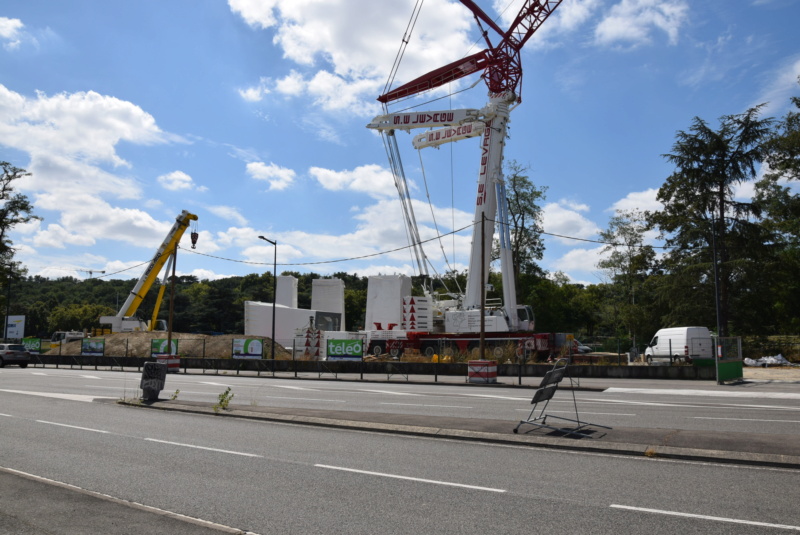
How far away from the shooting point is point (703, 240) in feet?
148

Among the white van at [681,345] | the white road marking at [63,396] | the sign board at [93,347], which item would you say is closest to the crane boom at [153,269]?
the sign board at [93,347]

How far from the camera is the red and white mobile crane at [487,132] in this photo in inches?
1371

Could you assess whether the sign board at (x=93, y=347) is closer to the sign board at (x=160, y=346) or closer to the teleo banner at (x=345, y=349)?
Result: the sign board at (x=160, y=346)

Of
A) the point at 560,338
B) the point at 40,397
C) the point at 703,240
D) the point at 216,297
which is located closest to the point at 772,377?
the point at 560,338

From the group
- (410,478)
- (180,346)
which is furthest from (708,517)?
(180,346)

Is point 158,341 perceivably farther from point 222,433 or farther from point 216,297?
point 216,297

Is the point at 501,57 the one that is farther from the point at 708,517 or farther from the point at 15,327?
the point at 15,327

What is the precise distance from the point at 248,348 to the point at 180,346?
938 cm

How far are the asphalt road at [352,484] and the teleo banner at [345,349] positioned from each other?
2038cm

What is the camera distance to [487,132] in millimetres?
35344

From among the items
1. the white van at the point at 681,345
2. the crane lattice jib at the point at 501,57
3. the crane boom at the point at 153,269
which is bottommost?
the white van at the point at 681,345

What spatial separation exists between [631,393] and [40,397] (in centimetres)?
1857

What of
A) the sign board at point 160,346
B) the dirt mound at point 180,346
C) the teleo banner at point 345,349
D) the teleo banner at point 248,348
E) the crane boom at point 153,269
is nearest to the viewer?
the teleo banner at point 345,349

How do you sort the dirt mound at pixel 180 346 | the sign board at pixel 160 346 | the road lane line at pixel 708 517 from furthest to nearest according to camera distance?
the dirt mound at pixel 180 346 → the sign board at pixel 160 346 → the road lane line at pixel 708 517
